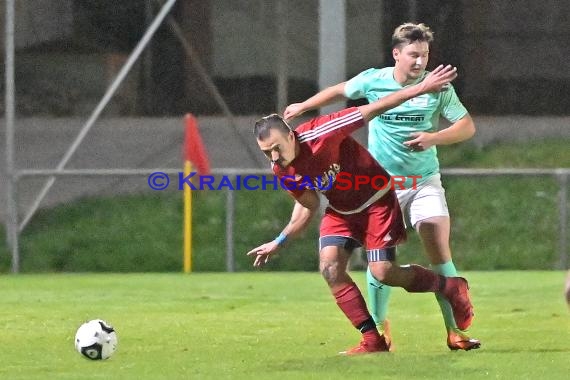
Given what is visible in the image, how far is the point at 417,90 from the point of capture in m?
7.22

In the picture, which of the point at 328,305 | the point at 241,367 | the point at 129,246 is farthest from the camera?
the point at 129,246

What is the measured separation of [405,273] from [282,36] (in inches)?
344

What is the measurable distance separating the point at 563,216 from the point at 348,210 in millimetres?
7721

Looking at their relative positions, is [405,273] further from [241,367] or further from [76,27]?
[76,27]

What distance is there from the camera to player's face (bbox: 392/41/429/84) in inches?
315

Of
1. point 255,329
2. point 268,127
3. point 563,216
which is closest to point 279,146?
point 268,127

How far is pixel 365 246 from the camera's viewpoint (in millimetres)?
7742

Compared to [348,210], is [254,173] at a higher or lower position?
higher

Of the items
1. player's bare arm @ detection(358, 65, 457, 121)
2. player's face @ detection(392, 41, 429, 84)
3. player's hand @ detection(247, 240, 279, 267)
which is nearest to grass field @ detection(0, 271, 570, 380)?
player's hand @ detection(247, 240, 279, 267)

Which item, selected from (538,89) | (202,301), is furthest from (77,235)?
(538,89)

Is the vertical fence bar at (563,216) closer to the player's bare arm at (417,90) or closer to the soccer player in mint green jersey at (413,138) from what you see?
the soccer player in mint green jersey at (413,138)

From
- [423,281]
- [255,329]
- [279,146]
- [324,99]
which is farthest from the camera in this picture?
[255,329]

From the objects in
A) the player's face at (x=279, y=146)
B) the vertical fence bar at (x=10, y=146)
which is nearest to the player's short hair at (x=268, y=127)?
the player's face at (x=279, y=146)

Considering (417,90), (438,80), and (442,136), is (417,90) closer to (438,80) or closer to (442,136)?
(438,80)
